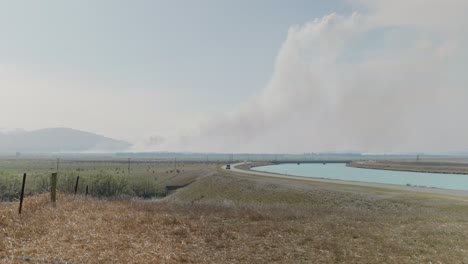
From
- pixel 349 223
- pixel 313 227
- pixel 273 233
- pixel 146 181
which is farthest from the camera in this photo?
pixel 146 181

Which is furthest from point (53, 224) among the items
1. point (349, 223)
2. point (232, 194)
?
point (232, 194)

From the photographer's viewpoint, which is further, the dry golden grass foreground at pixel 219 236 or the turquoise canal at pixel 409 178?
the turquoise canal at pixel 409 178

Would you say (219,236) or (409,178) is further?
(409,178)

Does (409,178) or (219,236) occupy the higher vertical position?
(219,236)

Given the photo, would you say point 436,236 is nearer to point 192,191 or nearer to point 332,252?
point 332,252

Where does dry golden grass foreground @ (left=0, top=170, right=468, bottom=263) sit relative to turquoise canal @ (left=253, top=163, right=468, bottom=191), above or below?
above

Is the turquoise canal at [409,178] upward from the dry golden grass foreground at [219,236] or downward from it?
downward

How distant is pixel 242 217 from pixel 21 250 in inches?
443

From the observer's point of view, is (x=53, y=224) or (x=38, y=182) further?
(x=38, y=182)

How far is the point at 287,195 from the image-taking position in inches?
1832

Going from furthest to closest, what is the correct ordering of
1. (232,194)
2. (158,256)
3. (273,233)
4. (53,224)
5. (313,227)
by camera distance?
(232,194) < (313,227) < (273,233) < (53,224) < (158,256)

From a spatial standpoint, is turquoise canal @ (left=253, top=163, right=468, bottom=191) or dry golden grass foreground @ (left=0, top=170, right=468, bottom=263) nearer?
dry golden grass foreground @ (left=0, top=170, right=468, bottom=263)

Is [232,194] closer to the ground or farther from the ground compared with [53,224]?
closer to the ground

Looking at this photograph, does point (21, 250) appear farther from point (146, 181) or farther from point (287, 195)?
point (146, 181)
